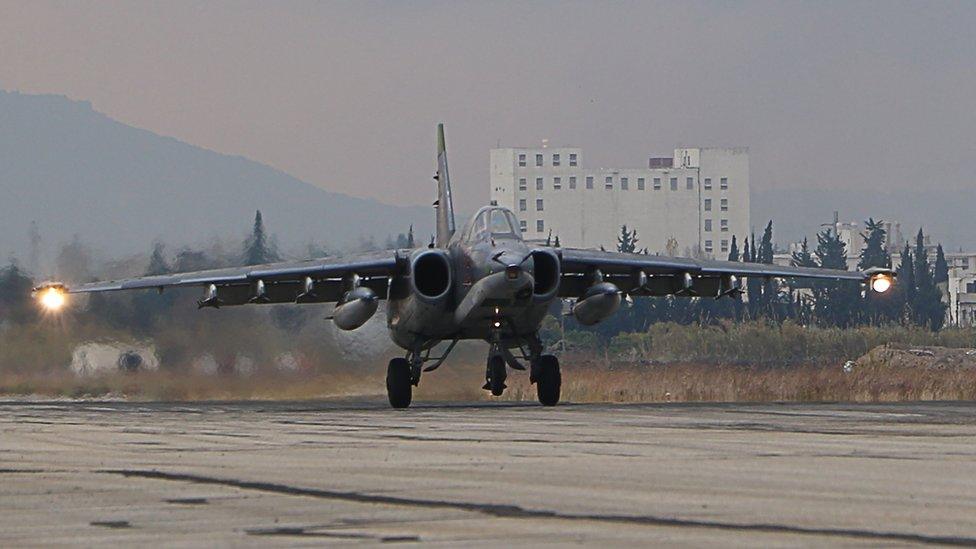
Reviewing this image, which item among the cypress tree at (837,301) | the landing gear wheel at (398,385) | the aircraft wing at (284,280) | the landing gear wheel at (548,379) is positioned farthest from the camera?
the cypress tree at (837,301)

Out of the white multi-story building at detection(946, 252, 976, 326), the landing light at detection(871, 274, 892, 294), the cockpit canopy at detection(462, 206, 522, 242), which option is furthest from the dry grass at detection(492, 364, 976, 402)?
the white multi-story building at detection(946, 252, 976, 326)

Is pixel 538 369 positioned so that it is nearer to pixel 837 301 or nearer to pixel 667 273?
pixel 667 273

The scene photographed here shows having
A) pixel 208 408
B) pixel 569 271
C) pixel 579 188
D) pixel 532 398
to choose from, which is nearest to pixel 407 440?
pixel 208 408

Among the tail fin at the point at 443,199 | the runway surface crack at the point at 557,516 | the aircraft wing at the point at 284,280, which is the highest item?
the tail fin at the point at 443,199

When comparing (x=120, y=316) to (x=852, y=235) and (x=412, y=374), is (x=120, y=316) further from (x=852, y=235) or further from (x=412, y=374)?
(x=852, y=235)

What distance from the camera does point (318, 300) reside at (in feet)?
103

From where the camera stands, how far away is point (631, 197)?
5925 inches

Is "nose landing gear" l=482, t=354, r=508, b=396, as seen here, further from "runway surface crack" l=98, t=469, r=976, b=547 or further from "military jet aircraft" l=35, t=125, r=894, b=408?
"runway surface crack" l=98, t=469, r=976, b=547

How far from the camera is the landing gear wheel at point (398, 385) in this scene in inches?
1115

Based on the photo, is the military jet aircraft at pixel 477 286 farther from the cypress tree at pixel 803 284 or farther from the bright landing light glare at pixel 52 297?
the cypress tree at pixel 803 284

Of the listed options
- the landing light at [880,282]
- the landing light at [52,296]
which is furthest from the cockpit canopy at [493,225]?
the landing light at [52,296]

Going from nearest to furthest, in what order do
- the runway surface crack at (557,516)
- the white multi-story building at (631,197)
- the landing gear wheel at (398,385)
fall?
the runway surface crack at (557,516) → the landing gear wheel at (398,385) → the white multi-story building at (631,197)

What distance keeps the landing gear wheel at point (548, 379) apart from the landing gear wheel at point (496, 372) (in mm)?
1152

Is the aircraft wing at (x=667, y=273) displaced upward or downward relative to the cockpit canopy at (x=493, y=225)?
downward
